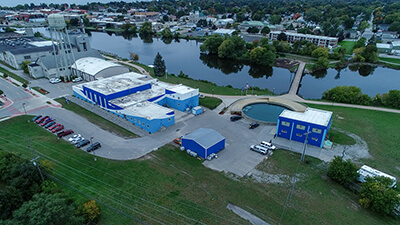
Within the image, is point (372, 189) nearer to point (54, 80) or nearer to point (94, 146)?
point (94, 146)

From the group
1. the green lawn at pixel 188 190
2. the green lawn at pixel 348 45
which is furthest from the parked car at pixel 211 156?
the green lawn at pixel 348 45

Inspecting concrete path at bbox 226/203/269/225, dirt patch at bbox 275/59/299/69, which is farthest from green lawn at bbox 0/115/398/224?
dirt patch at bbox 275/59/299/69

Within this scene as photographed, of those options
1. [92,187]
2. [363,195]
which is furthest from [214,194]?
[363,195]

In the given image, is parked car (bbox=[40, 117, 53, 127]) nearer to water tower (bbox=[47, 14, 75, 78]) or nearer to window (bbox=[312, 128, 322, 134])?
water tower (bbox=[47, 14, 75, 78])

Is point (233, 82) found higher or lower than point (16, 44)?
lower

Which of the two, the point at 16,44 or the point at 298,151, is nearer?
the point at 298,151

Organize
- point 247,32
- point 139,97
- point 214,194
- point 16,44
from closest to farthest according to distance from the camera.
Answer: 1. point 214,194
2. point 139,97
3. point 16,44
4. point 247,32

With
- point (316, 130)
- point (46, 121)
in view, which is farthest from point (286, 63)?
point (46, 121)

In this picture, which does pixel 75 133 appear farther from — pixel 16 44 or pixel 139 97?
pixel 16 44

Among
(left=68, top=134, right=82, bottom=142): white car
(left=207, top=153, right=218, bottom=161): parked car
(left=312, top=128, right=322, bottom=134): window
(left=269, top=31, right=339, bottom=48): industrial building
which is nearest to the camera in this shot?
(left=207, top=153, right=218, bottom=161): parked car
